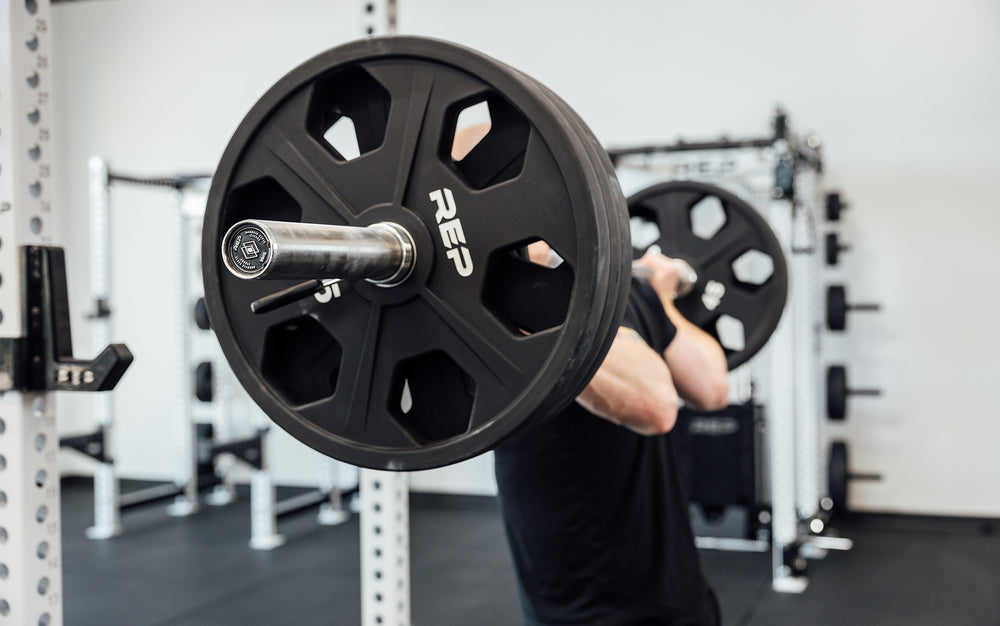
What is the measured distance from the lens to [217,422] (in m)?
5.94

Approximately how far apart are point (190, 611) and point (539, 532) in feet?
8.97

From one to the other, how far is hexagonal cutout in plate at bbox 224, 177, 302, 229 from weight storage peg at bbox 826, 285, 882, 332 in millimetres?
4121

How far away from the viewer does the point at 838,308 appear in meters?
4.72

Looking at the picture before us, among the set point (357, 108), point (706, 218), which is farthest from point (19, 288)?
point (706, 218)

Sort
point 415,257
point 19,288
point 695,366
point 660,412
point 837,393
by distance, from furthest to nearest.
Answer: point 837,393
point 695,366
point 660,412
point 19,288
point 415,257

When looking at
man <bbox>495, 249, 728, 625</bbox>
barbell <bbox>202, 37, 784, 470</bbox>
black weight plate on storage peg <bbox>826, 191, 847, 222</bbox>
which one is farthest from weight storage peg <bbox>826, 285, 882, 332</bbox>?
barbell <bbox>202, 37, 784, 470</bbox>

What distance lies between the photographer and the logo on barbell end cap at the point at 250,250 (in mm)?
769

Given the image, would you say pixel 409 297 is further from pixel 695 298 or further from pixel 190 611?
pixel 190 611

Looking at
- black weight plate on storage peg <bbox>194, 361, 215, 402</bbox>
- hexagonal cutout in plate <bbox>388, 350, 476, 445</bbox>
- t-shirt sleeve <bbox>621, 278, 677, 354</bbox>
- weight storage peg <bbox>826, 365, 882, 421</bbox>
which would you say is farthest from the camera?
black weight plate on storage peg <bbox>194, 361, 215, 402</bbox>

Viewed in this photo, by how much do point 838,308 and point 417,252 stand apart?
419cm

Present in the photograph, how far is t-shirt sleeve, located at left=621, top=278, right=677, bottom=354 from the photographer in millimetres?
1564

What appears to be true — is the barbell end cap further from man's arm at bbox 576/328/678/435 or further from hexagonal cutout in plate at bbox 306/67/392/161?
man's arm at bbox 576/328/678/435

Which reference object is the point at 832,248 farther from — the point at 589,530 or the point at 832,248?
the point at 589,530

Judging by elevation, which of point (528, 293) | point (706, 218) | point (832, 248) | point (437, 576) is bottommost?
point (437, 576)
